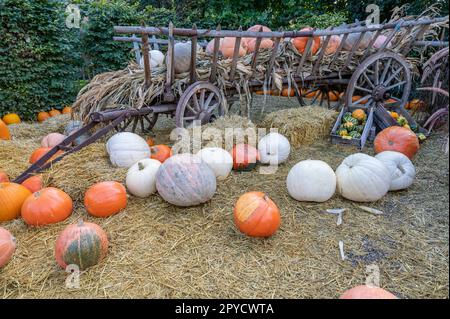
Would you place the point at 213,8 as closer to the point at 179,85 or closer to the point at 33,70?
the point at 33,70

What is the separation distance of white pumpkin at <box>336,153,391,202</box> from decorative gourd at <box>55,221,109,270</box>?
1.90 metres

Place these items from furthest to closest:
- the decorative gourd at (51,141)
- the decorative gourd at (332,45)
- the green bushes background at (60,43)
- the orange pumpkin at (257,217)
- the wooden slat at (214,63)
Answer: the green bushes background at (60,43) → the decorative gourd at (332,45) → the decorative gourd at (51,141) → the wooden slat at (214,63) → the orange pumpkin at (257,217)

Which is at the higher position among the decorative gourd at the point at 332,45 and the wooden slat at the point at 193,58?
the decorative gourd at the point at 332,45

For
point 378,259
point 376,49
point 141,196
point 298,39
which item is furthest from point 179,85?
point 376,49

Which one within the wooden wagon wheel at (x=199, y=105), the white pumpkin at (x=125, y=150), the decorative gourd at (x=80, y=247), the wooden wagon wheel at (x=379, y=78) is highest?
the wooden wagon wheel at (x=379, y=78)

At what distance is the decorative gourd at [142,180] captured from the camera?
107 inches

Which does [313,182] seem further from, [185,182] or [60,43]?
[60,43]

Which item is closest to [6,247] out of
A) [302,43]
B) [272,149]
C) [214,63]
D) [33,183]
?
[33,183]

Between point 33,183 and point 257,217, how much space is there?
6.55 ft

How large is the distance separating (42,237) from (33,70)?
15.3ft

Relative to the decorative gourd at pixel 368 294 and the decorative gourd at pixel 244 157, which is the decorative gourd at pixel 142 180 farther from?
the decorative gourd at pixel 368 294

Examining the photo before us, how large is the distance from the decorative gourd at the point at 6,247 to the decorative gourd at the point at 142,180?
94cm

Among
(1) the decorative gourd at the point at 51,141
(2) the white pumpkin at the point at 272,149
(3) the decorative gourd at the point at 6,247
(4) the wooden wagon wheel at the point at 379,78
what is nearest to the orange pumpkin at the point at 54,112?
(1) the decorative gourd at the point at 51,141
